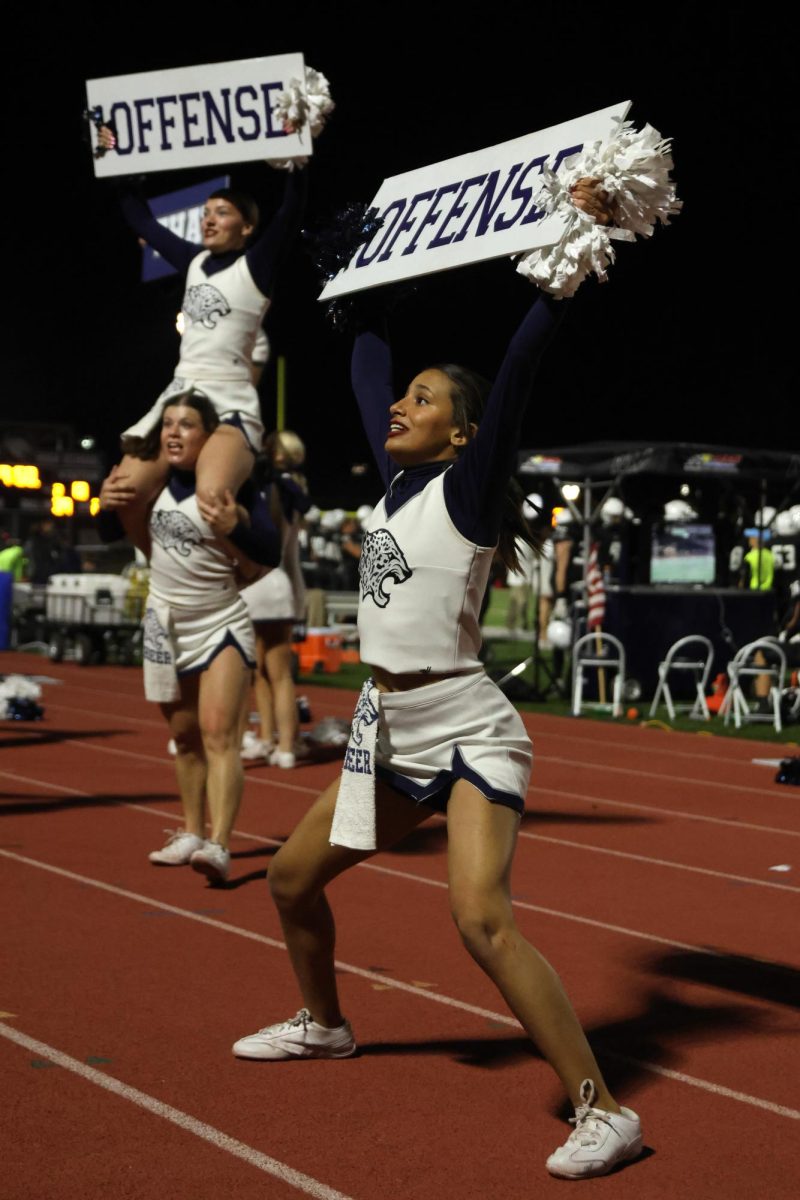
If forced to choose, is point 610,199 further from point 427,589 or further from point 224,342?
point 224,342

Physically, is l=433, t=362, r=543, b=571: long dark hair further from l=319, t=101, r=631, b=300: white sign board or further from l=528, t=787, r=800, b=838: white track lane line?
l=528, t=787, r=800, b=838: white track lane line

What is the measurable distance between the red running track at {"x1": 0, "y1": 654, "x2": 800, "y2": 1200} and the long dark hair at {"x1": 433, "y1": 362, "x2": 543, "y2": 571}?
4.56 ft

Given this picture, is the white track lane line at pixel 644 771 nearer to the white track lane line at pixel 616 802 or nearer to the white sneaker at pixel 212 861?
the white track lane line at pixel 616 802

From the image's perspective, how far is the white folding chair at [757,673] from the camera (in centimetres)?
1408

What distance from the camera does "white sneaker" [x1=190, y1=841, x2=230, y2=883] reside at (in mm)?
6438

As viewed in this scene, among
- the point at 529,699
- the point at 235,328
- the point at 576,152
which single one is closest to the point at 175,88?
the point at 235,328

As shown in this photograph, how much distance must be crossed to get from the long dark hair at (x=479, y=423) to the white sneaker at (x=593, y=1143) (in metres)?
1.31

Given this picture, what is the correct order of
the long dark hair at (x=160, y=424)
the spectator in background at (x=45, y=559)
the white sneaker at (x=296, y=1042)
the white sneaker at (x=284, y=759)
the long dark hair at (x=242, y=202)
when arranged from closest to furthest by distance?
the white sneaker at (x=296, y=1042) < the long dark hair at (x=160, y=424) < the long dark hair at (x=242, y=202) < the white sneaker at (x=284, y=759) < the spectator in background at (x=45, y=559)

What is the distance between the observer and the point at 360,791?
390 cm

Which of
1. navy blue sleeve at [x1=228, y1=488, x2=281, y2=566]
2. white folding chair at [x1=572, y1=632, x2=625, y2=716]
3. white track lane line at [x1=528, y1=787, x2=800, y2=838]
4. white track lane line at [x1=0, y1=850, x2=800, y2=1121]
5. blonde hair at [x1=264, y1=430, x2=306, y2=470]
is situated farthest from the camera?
white folding chair at [x1=572, y1=632, x2=625, y2=716]

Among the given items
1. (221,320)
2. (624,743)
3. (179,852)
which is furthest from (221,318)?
(624,743)

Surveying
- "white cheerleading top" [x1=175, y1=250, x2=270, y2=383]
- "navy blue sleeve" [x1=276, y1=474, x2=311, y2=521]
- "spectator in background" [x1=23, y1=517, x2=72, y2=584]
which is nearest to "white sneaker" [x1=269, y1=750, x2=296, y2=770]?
"navy blue sleeve" [x1=276, y1=474, x2=311, y2=521]

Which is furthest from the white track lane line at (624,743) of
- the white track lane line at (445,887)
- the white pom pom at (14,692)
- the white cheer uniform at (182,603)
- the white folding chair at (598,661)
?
the white cheer uniform at (182,603)

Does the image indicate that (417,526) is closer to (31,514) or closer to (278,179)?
(278,179)
